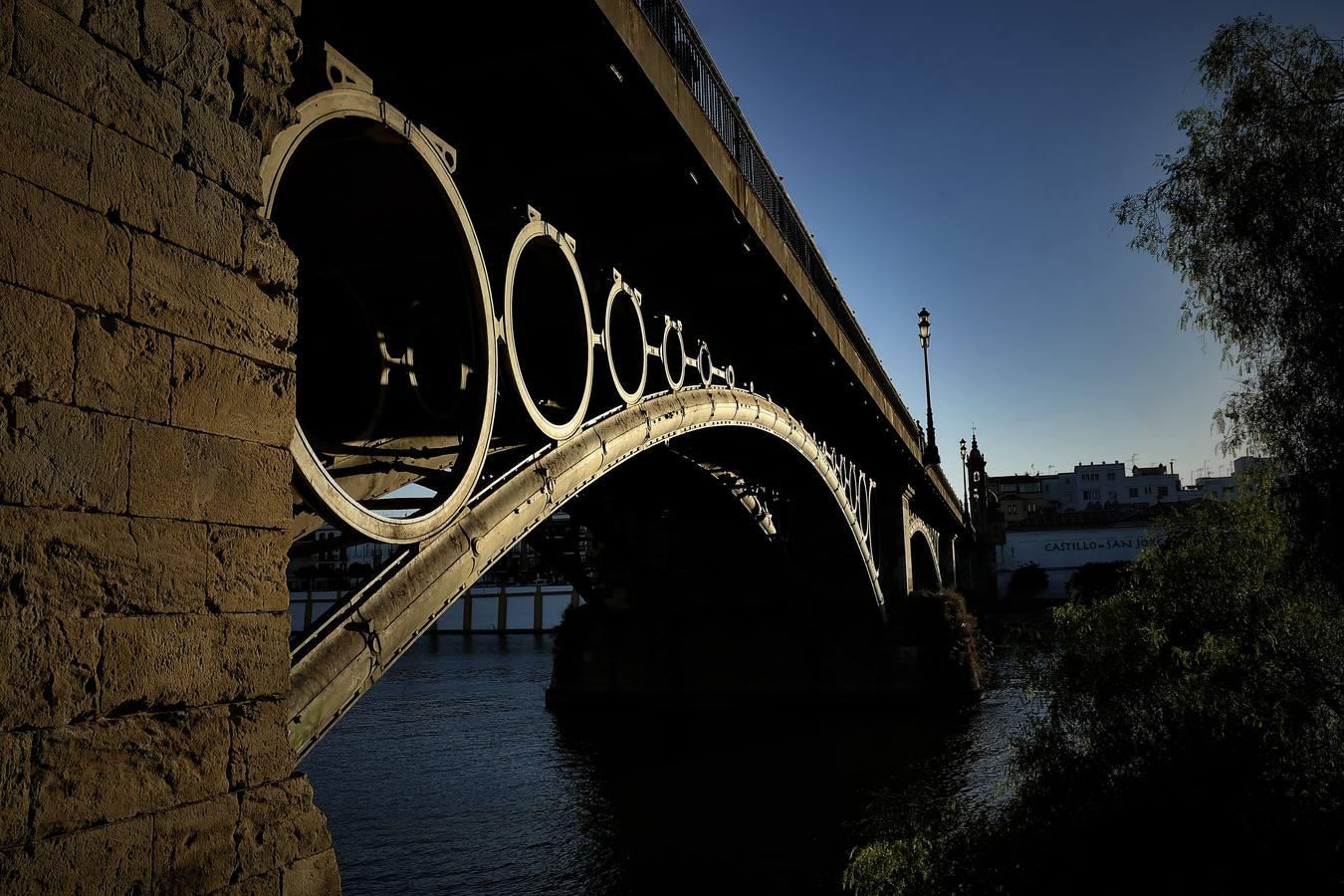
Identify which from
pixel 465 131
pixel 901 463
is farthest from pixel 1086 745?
pixel 901 463

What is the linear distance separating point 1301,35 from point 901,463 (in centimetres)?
2111

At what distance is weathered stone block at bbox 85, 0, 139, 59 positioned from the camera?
3.43 metres

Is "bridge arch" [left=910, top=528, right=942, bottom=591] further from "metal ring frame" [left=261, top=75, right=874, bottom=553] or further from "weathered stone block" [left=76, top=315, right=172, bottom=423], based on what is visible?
"weathered stone block" [left=76, top=315, right=172, bottom=423]

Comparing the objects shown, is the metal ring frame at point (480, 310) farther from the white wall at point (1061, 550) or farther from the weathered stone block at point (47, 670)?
the white wall at point (1061, 550)

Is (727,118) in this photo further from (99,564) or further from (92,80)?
(99,564)

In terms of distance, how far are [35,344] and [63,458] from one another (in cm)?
35

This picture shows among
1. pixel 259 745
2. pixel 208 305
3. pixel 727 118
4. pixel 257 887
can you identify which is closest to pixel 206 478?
pixel 208 305

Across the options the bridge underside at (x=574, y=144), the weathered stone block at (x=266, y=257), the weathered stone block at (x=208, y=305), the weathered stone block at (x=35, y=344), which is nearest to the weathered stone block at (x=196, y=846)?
the weathered stone block at (x=35, y=344)

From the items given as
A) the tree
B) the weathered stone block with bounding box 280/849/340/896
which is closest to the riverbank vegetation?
the tree

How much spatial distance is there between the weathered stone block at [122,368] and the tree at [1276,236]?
8.93m

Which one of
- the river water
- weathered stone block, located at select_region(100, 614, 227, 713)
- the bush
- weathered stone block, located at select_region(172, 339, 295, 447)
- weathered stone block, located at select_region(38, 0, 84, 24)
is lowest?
the river water

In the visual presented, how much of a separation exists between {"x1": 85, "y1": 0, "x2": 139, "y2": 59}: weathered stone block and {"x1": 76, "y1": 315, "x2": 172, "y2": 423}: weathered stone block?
982 millimetres

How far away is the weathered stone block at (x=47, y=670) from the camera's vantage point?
9.66 ft

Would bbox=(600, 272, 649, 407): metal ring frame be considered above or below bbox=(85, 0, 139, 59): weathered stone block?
above
